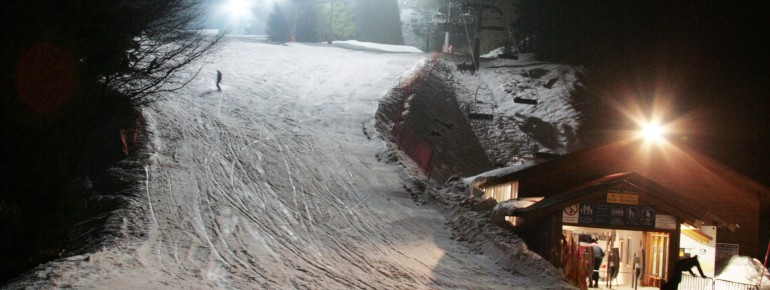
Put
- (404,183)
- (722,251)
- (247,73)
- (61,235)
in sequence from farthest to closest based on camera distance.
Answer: (247,73) < (404,183) < (722,251) < (61,235)

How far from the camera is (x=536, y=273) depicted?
15.7m

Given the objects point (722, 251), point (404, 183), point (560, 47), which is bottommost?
point (722, 251)

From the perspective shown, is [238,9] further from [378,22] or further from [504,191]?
[504,191]

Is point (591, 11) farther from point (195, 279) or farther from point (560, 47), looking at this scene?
point (195, 279)

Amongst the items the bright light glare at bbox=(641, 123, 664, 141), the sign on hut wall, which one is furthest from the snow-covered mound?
the sign on hut wall

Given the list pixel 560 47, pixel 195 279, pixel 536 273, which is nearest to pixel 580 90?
pixel 560 47

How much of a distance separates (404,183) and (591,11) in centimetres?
2883

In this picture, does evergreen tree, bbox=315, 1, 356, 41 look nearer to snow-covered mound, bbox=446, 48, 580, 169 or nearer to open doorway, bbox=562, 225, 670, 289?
snow-covered mound, bbox=446, 48, 580, 169

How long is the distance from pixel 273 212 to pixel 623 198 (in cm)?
944

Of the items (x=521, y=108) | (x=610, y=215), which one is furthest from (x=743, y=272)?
(x=521, y=108)

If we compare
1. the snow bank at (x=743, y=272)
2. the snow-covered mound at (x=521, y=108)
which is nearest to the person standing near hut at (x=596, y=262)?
the snow bank at (x=743, y=272)

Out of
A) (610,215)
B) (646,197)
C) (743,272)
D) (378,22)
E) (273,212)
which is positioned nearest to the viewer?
(610,215)

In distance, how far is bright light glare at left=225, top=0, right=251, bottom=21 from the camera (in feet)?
230

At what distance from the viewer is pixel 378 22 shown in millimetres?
67688
